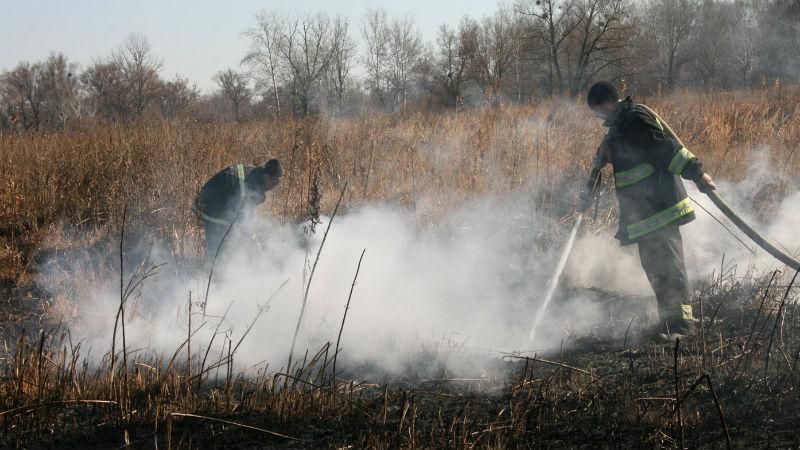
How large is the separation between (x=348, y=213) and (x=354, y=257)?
1.71 m

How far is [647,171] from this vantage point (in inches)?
195

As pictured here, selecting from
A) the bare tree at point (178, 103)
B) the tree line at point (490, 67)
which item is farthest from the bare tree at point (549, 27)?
the bare tree at point (178, 103)

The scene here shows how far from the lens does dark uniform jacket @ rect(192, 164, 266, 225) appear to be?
6.89 metres

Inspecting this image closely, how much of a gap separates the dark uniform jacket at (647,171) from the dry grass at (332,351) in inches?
32.3

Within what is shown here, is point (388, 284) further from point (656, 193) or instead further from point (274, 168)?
point (656, 193)

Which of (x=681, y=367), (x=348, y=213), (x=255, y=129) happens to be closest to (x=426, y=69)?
(x=255, y=129)

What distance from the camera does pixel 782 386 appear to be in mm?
3805

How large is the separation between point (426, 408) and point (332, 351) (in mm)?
1386

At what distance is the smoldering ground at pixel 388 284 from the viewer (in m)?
5.25

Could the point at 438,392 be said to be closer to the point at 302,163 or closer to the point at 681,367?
the point at 681,367

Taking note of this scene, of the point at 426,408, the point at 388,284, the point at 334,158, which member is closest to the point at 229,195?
the point at 388,284

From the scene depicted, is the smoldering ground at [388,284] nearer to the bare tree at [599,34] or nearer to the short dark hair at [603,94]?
the short dark hair at [603,94]

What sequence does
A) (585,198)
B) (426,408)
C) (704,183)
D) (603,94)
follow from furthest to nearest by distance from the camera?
(585,198) → (603,94) → (704,183) → (426,408)

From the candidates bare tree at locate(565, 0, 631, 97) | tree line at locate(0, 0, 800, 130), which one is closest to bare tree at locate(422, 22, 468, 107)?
tree line at locate(0, 0, 800, 130)
